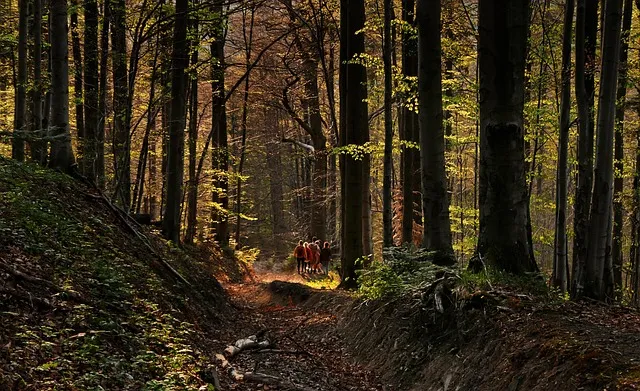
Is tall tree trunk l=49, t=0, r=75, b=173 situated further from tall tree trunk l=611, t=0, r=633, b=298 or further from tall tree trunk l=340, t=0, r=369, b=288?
tall tree trunk l=611, t=0, r=633, b=298

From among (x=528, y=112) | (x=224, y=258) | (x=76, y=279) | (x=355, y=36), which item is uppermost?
(x=355, y=36)

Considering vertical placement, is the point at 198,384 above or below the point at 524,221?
below

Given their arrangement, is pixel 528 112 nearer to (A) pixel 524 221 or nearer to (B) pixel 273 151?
(A) pixel 524 221

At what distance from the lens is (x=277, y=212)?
40.7 m

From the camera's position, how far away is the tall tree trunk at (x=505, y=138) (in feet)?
22.2

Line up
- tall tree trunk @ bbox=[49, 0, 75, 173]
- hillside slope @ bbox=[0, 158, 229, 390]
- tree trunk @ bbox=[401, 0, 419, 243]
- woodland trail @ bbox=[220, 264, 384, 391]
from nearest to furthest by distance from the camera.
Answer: hillside slope @ bbox=[0, 158, 229, 390] → woodland trail @ bbox=[220, 264, 384, 391] → tall tree trunk @ bbox=[49, 0, 75, 173] → tree trunk @ bbox=[401, 0, 419, 243]

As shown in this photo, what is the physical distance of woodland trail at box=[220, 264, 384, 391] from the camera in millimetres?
6562

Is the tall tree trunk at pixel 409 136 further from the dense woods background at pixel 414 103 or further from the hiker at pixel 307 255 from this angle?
the hiker at pixel 307 255

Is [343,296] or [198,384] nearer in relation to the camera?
[198,384]

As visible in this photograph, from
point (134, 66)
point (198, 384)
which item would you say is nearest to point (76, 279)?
point (198, 384)

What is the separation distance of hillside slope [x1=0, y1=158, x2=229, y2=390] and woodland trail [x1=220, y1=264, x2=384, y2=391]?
27.4 inches

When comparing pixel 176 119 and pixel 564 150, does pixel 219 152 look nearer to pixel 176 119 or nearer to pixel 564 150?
pixel 176 119

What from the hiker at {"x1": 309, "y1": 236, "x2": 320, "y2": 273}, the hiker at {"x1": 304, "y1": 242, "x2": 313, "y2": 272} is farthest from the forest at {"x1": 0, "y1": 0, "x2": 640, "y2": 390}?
the hiker at {"x1": 304, "y1": 242, "x2": 313, "y2": 272}

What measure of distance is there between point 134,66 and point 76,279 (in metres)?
6.65
